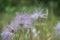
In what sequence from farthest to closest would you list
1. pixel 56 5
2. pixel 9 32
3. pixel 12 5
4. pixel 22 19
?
pixel 12 5, pixel 56 5, pixel 22 19, pixel 9 32

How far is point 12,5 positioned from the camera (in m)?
3.65

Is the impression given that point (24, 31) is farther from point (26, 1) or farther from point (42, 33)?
point (26, 1)

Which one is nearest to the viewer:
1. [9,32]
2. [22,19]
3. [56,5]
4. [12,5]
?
[9,32]

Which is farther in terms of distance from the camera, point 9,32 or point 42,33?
point 42,33

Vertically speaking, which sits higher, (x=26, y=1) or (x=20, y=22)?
(x=20, y=22)

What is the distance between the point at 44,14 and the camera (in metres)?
1.22

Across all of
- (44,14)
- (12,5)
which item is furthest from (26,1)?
(44,14)

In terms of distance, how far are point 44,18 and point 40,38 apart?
0.30ft

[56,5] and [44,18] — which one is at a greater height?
[44,18]

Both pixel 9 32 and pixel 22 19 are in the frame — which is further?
pixel 22 19

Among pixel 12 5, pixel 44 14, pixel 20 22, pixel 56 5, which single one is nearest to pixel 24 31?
pixel 20 22

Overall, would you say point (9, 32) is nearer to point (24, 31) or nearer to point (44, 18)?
point (24, 31)

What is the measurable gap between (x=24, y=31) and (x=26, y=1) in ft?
8.01

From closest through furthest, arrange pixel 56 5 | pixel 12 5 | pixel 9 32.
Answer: pixel 9 32
pixel 56 5
pixel 12 5
